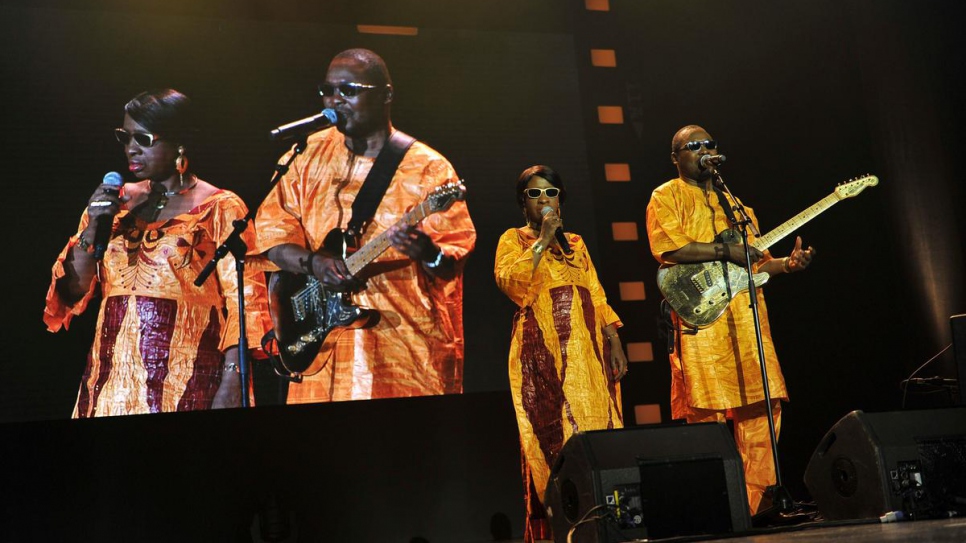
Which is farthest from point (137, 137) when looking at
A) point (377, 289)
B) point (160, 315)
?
point (377, 289)

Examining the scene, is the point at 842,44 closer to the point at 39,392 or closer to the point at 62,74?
the point at 62,74

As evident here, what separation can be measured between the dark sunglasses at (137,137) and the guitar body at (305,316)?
911 millimetres

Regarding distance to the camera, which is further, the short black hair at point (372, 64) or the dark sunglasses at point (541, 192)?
the short black hair at point (372, 64)

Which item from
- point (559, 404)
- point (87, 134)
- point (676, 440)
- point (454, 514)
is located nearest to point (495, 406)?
point (454, 514)

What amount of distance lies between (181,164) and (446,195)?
1362mm

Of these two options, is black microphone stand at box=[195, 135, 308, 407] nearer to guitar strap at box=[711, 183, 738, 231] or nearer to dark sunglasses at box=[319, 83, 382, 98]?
dark sunglasses at box=[319, 83, 382, 98]

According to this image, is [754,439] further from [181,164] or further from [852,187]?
[181,164]

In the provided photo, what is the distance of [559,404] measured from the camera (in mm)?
3820

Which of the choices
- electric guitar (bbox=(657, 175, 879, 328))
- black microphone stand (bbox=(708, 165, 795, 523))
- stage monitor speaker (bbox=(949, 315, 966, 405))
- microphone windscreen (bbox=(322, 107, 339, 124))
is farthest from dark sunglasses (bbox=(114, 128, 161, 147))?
stage monitor speaker (bbox=(949, 315, 966, 405))

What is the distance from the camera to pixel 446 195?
519cm

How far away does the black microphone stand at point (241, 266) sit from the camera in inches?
189

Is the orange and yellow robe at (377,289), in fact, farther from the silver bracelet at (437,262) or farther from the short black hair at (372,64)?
the short black hair at (372,64)

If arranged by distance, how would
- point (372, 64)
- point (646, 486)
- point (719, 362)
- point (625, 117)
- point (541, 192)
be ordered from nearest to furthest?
point (646, 486)
point (541, 192)
point (719, 362)
point (372, 64)
point (625, 117)

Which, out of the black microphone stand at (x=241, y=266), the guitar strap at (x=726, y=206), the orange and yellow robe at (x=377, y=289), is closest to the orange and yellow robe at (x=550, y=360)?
the guitar strap at (x=726, y=206)
